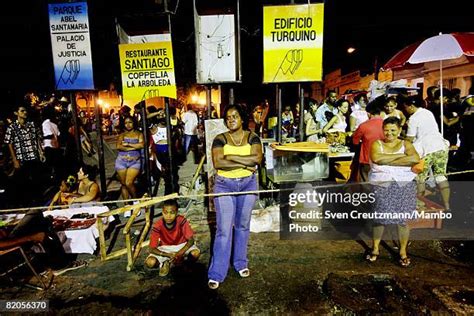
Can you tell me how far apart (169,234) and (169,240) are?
0.09 m

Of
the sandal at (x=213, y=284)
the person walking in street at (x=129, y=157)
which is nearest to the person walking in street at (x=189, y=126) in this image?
the person walking in street at (x=129, y=157)

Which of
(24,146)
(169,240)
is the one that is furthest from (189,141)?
(169,240)

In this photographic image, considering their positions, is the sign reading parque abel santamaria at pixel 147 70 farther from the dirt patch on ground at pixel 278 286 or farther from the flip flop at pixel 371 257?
the flip flop at pixel 371 257

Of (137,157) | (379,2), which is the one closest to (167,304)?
(137,157)

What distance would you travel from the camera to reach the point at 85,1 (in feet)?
21.7

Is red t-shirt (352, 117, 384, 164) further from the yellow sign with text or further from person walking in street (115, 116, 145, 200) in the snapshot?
person walking in street (115, 116, 145, 200)

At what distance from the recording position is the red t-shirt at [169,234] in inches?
180

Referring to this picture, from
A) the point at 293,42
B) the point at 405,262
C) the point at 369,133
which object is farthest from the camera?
the point at 293,42

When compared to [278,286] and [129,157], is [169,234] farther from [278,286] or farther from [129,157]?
[129,157]

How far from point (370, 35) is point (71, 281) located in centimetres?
1463

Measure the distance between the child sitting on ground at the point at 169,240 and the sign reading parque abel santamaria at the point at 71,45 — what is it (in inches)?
158

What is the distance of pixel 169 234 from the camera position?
4.58 m

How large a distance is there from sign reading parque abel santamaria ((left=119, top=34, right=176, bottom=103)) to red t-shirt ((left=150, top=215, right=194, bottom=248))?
9.65 feet

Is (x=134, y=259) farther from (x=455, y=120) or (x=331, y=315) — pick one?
(x=455, y=120)
